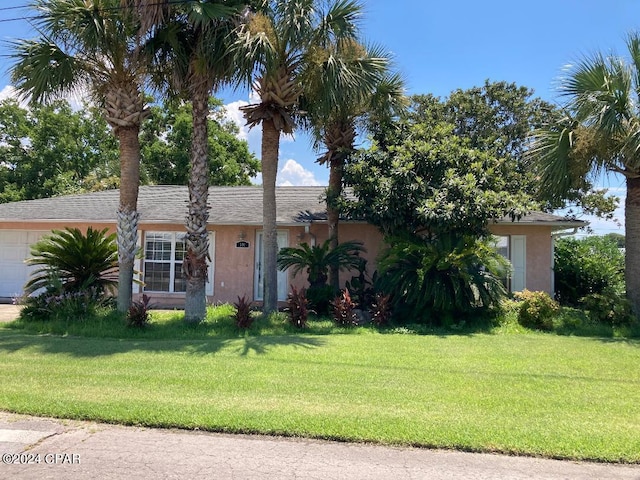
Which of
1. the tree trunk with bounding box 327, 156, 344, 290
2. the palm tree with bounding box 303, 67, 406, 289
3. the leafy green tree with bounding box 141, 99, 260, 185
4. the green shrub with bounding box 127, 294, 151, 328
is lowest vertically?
the green shrub with bounding box 127, 294, 151, 328

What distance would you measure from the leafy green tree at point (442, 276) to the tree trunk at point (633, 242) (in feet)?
10.2

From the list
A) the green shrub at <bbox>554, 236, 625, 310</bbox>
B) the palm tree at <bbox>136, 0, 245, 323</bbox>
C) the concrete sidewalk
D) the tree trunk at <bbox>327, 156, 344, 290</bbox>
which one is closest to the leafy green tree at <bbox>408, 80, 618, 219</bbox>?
the green shrub at <bbox>554, 236, 625, 310</bbox>

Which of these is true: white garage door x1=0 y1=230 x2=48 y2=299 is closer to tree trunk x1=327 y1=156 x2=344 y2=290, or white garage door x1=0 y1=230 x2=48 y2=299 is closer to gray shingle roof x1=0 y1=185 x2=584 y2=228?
gray shingle roof x1=0 y1=185 x2=584 y2=228

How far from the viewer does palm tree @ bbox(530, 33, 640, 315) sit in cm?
1098

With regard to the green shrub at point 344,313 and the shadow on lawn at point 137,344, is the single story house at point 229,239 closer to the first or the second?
the green shrub at point 344,313

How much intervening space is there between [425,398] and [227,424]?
2379mm

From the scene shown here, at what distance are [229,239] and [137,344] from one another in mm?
6488

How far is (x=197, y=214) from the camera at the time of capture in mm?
11062

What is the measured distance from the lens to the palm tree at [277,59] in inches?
400

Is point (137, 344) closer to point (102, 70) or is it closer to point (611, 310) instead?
point (102, 70)

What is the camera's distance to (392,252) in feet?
39.3

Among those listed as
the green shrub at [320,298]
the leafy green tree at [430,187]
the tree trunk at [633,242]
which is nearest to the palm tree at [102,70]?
the green shrub at [320,298]

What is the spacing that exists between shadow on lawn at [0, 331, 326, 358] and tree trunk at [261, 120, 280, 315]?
217 cm

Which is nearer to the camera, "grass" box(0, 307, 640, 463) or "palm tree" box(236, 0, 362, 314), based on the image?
"grass" box(0, 307, 640, 463)
